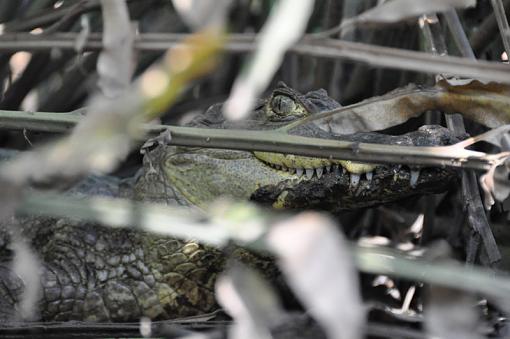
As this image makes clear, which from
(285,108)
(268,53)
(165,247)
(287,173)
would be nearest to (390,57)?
(268,53)

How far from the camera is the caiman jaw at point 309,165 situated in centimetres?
251

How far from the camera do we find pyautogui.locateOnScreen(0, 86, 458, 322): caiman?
2.88 m

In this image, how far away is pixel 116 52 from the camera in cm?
148

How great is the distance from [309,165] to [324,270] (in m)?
1.57

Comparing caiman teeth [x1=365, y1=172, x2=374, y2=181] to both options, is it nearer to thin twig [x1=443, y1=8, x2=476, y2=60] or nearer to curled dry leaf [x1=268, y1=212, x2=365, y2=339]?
thin twig [x1=443, y1=8, x2=476, y2=60]

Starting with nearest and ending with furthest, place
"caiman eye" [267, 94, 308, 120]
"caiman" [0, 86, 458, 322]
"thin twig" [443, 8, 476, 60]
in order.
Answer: "thin twig" [443, 8, 476, 60] < "caiman" [0, 86, 458, 322] < "caiman eye" [267, 94, 308, 120]

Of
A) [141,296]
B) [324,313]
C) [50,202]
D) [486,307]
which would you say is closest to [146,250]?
[141,296]

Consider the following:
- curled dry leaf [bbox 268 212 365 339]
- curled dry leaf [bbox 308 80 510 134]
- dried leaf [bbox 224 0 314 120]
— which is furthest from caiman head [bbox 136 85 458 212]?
curled dry leaf [bbox 268 212 365 339]

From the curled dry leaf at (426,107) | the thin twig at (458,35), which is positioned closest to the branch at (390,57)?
the curled dry leaf at (426,107)

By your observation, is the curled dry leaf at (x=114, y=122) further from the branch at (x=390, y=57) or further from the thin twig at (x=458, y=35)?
the thin twig at (x=458, y=35)

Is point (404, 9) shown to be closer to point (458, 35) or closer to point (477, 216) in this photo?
point (477, 216)

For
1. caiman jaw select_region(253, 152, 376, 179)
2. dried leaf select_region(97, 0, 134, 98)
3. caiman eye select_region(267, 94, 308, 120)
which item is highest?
caiman eye select_region(267, 94, 308, 120)

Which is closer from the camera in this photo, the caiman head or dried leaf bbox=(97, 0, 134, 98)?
dried leaf bbox=(97, 0, 134, 98)

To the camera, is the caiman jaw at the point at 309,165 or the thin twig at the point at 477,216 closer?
the thin twig at the point at 477,216
